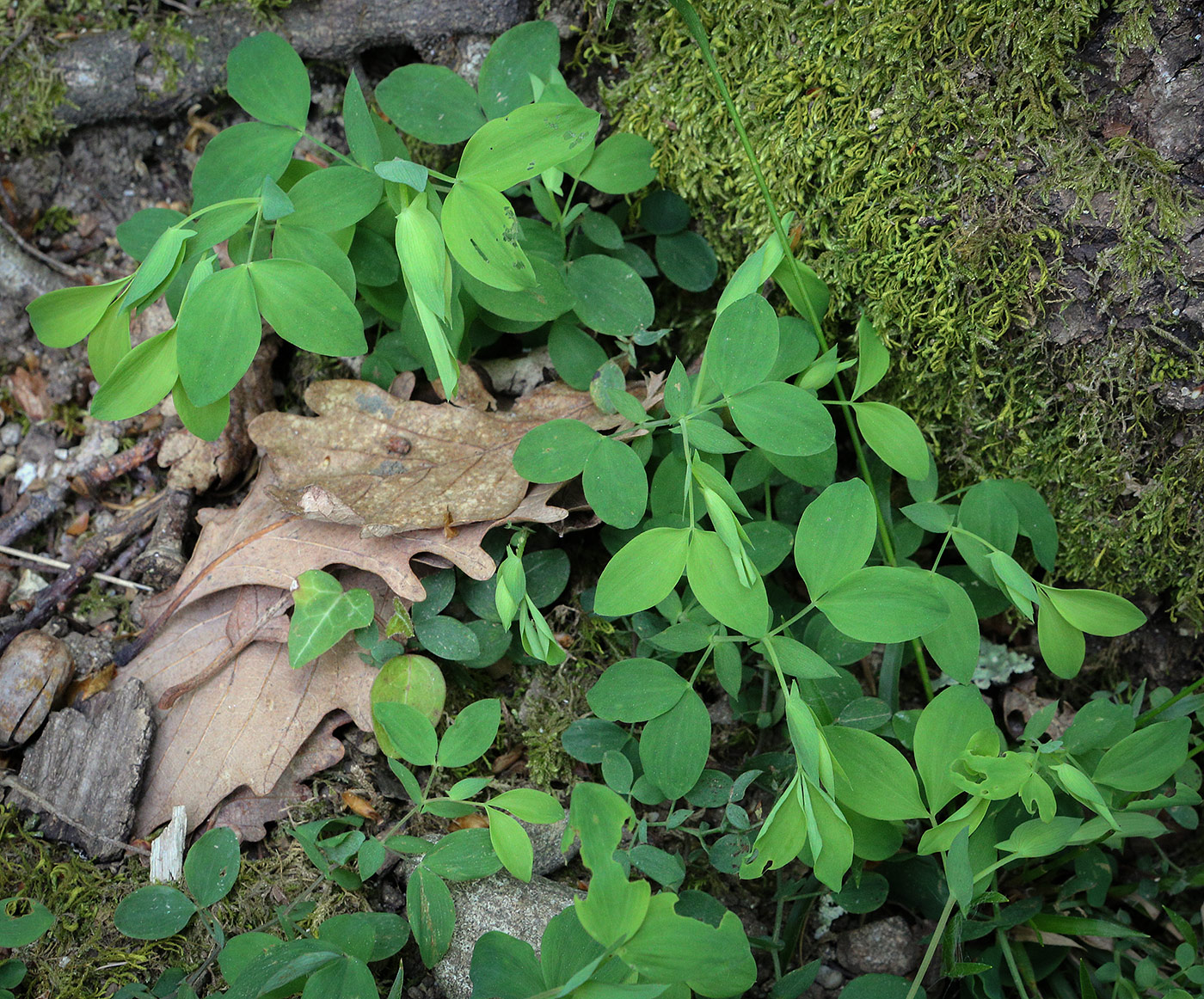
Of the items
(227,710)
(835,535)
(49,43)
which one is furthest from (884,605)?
(49,43)

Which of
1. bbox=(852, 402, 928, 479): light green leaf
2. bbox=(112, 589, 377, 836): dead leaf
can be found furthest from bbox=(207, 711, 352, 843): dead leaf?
bbox=(852, 402, 928, 479): light green leaf

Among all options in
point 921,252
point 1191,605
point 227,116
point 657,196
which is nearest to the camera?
point 921,252

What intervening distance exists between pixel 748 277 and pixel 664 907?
1087 millimetres

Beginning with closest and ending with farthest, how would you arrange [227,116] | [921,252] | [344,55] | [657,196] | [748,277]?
[748,277] < [921,252] < [657,196] < [344,55] < [227,116]

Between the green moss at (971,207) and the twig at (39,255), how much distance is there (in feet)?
5.20

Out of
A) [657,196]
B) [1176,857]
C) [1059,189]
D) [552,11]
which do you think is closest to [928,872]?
[1176,857]

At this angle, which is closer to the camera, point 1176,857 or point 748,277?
point 748,277

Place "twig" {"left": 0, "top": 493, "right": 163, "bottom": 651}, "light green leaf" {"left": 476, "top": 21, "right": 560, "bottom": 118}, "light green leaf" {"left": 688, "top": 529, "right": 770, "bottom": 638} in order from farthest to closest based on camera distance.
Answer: "twig" {"left": 0, "top": 493, "right": 163, "bottom": 651}
"light green leaf" {"left": 476, "top": 21, "right": 560, "bottom": 118}
"light green leaf" {"left": 688, "top": 529, "right": 770, "bottom": 638}

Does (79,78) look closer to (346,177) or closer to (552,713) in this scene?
(346,177)

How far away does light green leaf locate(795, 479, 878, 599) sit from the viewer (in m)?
1.38

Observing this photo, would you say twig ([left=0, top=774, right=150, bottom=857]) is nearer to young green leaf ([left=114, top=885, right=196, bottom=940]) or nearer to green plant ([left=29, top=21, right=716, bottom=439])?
young green leaf ([left=114, top=885, right=196, bottom=940])

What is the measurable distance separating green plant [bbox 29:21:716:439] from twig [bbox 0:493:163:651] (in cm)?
43

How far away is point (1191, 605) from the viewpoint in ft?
5.54

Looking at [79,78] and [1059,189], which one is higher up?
[1059,189]
